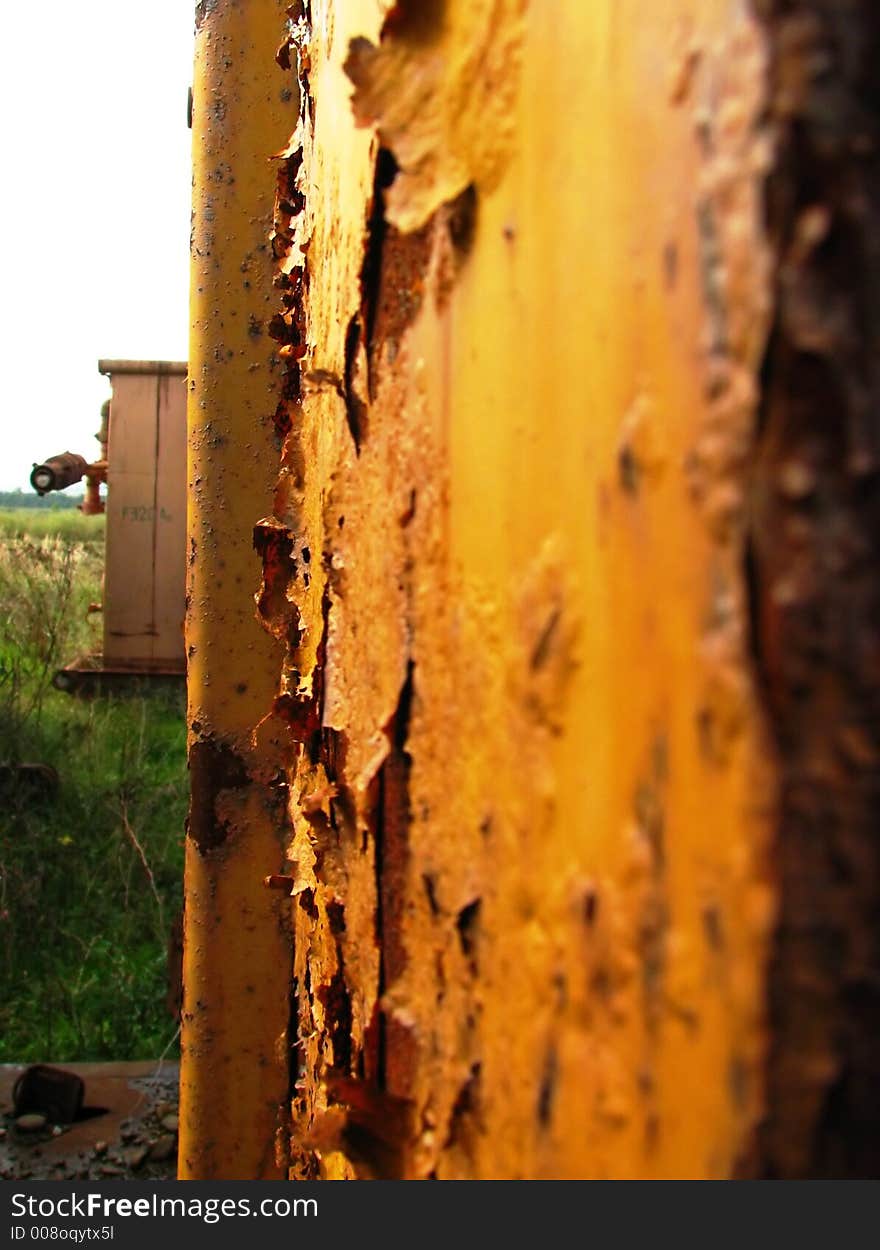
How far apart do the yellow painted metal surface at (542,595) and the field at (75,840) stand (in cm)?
202

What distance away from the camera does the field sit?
2.87m

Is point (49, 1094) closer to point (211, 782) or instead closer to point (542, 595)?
point (211, 782)

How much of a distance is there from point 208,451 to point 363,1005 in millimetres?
738

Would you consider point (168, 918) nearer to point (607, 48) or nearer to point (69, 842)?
point (69, 842)

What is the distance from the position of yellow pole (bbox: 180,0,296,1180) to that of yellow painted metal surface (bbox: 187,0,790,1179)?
528 mm

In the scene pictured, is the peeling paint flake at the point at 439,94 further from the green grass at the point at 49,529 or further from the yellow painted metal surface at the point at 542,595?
the green grass at the point at 49,529

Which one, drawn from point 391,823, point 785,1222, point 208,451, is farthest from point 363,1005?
point 208,451

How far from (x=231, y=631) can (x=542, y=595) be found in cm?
80

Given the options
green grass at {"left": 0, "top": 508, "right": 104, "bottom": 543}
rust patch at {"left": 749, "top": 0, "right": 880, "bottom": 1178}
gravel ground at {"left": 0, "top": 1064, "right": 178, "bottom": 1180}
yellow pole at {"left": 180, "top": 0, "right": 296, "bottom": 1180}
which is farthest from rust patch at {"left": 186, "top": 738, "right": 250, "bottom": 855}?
green grass at {"left": 0, "top": 508, "right": 104, "bottom": 543}

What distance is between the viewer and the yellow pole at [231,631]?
101 cm

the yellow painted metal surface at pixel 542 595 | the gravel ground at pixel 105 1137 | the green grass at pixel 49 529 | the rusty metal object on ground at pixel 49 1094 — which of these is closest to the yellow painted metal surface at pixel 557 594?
the yellow painted metal surface at pixel 542 595

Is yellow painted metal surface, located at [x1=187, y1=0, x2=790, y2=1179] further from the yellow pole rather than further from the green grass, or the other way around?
the green grass

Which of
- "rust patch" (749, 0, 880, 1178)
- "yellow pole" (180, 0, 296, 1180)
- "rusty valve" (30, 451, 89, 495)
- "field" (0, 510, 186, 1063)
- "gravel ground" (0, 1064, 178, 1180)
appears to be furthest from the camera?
"rusty valve" (30, 451, 89, 495)

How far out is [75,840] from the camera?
376cm
